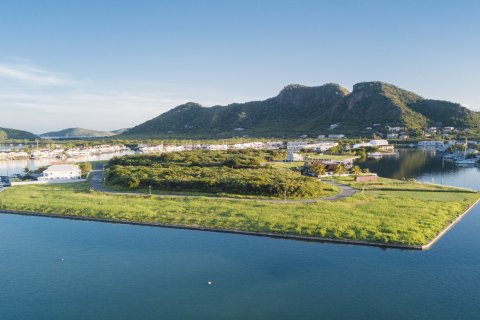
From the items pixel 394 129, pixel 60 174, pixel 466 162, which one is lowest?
pixel 466 162

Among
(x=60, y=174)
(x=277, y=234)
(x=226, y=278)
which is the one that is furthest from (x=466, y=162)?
(x=60, y=174)

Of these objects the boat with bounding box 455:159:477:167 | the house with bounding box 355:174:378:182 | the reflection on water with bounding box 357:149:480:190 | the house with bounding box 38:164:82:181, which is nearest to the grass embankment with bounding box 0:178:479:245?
the house with bounding box 355:174:378:182

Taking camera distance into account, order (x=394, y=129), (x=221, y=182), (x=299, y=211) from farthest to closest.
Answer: (x=394, y=129), (x=221, y=182), (x=299, y=211)

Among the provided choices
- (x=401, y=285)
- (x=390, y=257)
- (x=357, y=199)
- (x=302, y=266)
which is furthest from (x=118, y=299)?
(x=357, y=199)

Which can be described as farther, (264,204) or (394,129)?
(394,129)

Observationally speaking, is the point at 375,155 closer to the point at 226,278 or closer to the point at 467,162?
the point at 467,162

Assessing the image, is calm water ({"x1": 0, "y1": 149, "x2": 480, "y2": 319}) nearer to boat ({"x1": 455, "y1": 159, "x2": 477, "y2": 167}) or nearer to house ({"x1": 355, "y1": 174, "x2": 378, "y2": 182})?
house ({"x1": 355, "y1": 174, "x2": 378, "y2": 182})
